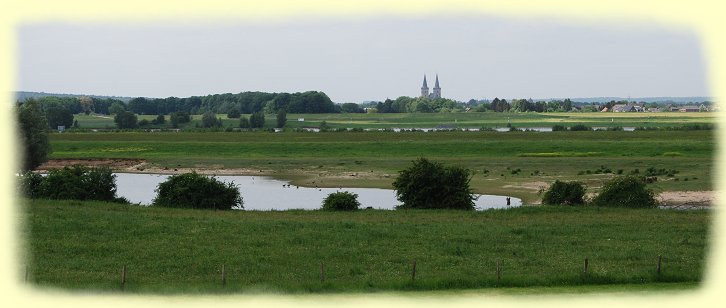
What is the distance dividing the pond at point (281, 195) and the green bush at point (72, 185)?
4.94 m

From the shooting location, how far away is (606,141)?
314ft

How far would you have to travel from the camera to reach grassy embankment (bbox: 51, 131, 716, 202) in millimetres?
63094

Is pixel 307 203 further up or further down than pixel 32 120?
further down

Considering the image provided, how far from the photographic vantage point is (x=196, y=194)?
43.2 metres

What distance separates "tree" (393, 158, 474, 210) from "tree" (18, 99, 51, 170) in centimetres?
2907

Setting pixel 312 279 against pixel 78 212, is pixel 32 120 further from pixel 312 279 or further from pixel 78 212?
pixel 312 279

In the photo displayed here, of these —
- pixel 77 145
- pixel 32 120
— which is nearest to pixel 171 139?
pixel 77 145

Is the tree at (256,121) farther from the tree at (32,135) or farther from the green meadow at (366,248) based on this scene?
the green meadow at (366,248)

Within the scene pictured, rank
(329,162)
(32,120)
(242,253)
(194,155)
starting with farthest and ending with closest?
(194,155) < (329,162) < (32,120) < (242,253)

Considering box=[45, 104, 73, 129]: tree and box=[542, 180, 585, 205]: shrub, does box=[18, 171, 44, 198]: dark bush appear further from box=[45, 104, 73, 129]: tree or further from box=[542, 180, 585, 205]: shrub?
box=[45, 104, 73, 129]: tree

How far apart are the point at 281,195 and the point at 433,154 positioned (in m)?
33.0

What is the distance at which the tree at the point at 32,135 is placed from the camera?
6147 centimetres

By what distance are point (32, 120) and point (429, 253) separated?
1700 inches

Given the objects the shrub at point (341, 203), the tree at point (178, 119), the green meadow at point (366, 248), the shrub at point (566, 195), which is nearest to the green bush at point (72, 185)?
the green meadow at point (366, 248)
